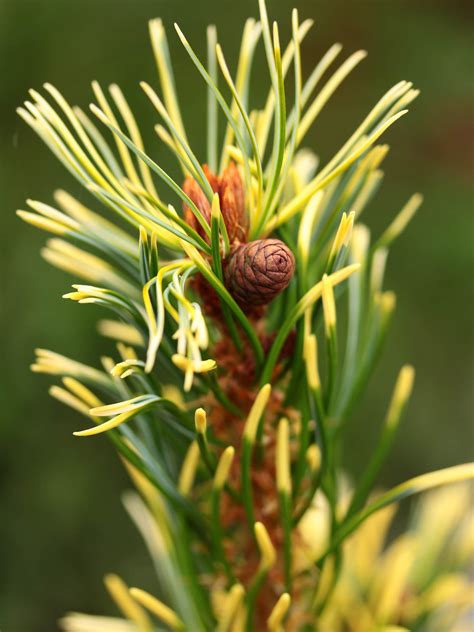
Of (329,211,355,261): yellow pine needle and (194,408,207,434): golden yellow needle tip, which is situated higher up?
(329,211,355,261): yellow pine needle

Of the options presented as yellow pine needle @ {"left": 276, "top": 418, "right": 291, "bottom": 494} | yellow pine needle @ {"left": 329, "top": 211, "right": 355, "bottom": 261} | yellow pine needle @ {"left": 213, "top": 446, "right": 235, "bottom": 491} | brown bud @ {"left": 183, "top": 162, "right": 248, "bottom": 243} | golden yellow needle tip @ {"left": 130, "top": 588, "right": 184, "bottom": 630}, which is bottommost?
golden yellow needle tip @ {"left": 130, "top": 588, "right": 184, "bottom": 630}

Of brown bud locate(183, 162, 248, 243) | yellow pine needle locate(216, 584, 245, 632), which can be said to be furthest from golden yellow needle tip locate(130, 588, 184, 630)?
brown bud locate(183, 162, 248, 243)

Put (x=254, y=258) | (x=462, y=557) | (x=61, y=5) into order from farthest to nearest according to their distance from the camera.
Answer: (x=61, y=5)
(x=462, y=557)
(x=254, y=258)

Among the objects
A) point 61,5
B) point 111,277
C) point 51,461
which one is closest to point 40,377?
point 51,461

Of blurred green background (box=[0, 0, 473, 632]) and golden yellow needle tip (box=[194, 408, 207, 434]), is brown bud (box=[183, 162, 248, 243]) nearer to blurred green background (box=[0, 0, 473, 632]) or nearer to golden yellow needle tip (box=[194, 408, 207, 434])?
golden yellow needle tip (box=[194, 408, 207, 434])

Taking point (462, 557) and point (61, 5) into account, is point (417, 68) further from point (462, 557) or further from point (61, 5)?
point (462, 557)

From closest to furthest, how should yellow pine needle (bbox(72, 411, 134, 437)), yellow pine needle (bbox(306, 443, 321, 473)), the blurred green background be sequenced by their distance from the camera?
yellow pine needle (bbox(72, 411, 134, 437))
yellow pine needle (bbox(306, 443, 321, 473))
the blurred green background
